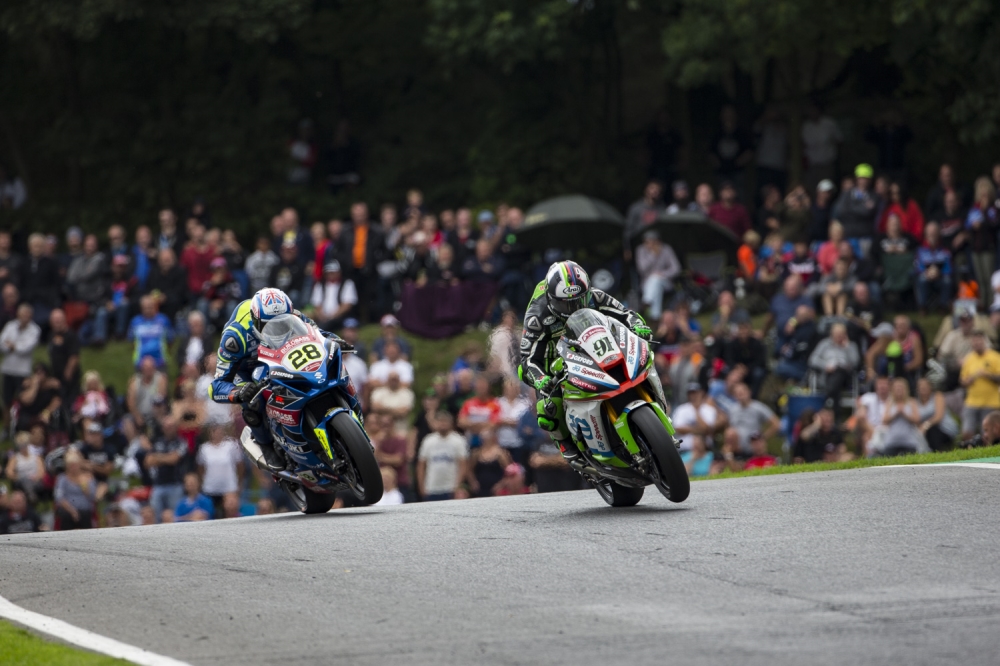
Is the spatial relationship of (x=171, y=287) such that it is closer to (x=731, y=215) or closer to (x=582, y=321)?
(x=731, y=215)

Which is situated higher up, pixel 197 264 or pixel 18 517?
pixel 197 264

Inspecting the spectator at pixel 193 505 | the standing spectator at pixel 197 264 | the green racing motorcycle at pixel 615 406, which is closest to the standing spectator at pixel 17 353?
the standing spectator at pixel 197 264

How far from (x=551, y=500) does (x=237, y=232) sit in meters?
17.5

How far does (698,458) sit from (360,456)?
661 centimetres

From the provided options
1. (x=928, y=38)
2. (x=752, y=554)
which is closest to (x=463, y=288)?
(x=928, y=38)

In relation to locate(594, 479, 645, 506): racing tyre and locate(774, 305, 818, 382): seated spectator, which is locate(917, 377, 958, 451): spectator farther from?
locate(594, 479, 645, 506): racing tyre

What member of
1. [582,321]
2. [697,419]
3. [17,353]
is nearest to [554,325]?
[582,321]

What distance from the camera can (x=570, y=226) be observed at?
21734 millimetres

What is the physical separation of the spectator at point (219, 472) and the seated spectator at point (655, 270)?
21.4 ft

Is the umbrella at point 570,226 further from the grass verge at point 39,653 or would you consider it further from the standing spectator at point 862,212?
the grass verge at point 39,653

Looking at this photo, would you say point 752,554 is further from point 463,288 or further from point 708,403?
point 463,288

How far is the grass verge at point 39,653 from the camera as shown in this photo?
6812 millimetres

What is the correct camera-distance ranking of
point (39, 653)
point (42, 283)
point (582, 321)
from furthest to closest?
point (42, 283) < point (582, 321) < point (39, 653)

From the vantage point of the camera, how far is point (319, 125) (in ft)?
99.1
